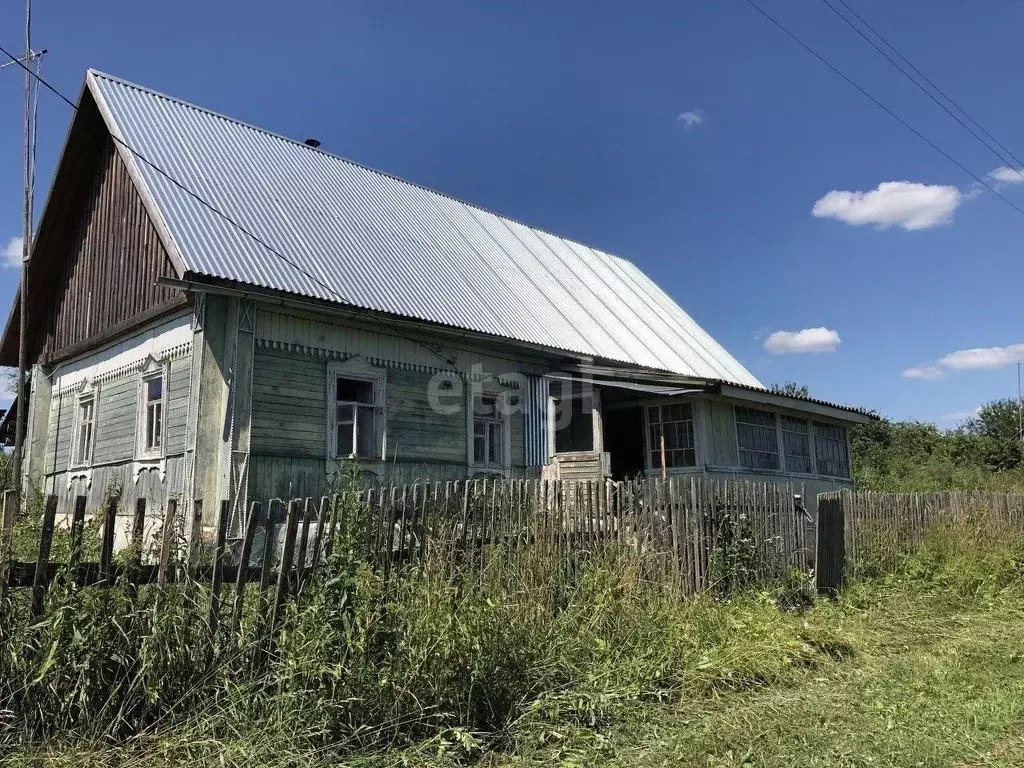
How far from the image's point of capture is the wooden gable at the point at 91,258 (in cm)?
1213

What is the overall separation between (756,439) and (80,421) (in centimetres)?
1333

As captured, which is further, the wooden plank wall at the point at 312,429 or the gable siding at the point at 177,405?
the gable siding at the point at 177,405

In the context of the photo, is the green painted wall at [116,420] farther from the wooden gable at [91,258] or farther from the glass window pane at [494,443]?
the glass window pane at [494,443]

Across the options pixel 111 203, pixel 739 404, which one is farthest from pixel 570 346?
pixel 111 203

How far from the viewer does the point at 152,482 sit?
447 inches

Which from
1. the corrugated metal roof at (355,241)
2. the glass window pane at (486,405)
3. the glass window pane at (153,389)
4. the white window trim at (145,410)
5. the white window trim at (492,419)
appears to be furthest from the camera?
the glass window pane at (486,405)

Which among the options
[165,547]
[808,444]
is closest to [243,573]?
[165,547]

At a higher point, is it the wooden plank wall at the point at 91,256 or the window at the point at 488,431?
the wooden plank wall at the point at 91,256

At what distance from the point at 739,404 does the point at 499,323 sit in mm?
5347

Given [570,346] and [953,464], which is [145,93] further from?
[953,464]

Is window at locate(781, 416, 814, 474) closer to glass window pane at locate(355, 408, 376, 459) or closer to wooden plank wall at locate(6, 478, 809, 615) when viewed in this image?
wooden plank wall at locate(6, 478, 809, 615)

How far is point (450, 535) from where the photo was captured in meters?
5.79

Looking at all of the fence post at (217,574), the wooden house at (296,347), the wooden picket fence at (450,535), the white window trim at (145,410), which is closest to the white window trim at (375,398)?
the wooden house at (296,347)

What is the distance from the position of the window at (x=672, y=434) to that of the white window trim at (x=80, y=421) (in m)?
10.2
